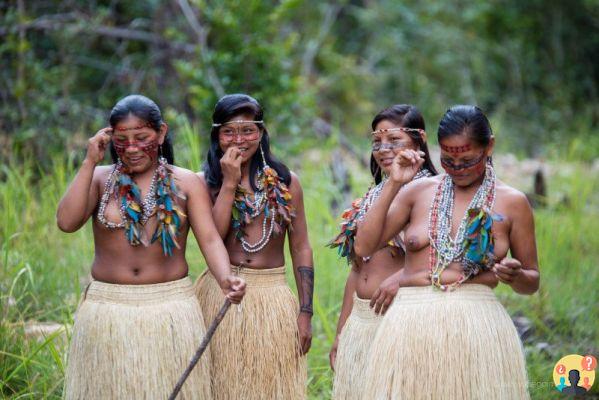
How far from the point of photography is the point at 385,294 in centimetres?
346

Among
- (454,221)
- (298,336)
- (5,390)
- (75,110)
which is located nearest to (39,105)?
(75,110)

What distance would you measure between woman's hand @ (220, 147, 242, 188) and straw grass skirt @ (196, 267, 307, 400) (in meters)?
0.45

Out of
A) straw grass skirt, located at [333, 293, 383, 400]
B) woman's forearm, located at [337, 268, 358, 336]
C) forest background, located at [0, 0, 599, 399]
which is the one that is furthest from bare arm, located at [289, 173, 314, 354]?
forest background, located at [0, 0, 599, 399]

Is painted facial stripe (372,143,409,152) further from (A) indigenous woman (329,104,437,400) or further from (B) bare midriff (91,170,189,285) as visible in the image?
(B) bare midriff (91,170,189,285)

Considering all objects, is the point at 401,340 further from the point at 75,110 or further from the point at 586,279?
the point at 75,110

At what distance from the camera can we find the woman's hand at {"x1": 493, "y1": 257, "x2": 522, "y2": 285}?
9.43 ft

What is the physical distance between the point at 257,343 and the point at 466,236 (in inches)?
49.0

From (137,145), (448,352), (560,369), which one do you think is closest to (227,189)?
(137,145)

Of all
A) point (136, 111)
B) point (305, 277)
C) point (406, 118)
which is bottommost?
point (305, 277)

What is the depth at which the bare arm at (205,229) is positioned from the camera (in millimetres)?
3421

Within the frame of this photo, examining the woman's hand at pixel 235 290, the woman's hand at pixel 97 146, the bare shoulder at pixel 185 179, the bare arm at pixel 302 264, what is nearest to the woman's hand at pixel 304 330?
the bare arm at pixel 302 264

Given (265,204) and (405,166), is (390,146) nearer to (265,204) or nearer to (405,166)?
(405,166)

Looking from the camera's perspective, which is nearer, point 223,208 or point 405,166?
point 405,166

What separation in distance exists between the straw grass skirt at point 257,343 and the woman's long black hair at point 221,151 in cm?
46
